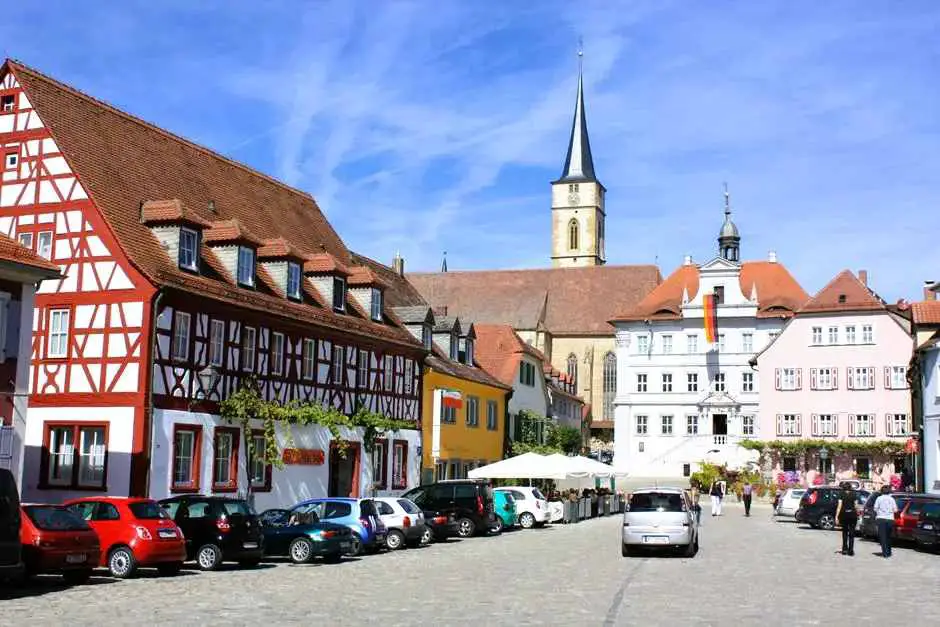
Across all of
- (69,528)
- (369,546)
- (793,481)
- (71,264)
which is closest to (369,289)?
(71,264)

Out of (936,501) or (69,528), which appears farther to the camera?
(936,501)

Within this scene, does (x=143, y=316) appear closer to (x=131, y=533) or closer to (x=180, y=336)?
(x=180, y=336)

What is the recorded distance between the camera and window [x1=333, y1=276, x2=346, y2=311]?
3809cm

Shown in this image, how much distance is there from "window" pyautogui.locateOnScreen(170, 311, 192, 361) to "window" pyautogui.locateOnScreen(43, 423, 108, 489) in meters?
2.54

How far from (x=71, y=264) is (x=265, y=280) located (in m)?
6.50

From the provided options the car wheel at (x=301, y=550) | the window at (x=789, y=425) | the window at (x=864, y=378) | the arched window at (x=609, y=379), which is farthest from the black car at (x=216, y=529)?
the arched window at (x=609, y=379)

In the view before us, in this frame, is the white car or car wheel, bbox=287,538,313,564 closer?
car wheel, bbox=287,538,313,564

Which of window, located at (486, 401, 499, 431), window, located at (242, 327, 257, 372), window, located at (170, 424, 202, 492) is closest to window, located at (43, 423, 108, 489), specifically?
window, located at (170, 424, 202, 492)

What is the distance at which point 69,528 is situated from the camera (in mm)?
18297

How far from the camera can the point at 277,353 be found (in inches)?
1325

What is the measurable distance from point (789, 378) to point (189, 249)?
48.5 metres

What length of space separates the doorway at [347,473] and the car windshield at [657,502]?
→ 13.6 metres

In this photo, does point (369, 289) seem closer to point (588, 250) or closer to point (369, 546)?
point (369, 546)

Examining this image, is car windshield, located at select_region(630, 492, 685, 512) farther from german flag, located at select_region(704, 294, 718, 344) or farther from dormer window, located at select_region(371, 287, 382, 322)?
german flag, located at select_region(704, 294, 718, 344)
